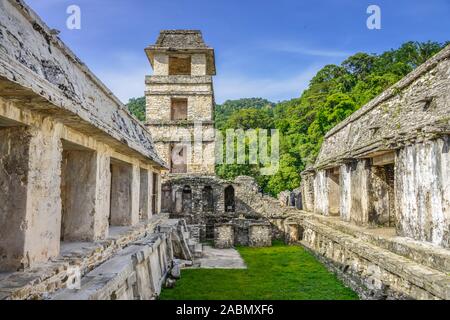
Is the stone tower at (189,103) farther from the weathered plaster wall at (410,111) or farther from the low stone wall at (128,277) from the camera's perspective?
the low stone wall at (128,277)

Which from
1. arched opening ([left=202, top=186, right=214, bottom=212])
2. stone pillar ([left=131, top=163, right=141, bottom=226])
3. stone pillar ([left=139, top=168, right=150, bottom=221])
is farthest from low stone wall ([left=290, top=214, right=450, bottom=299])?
arched opening ([left=202, top=186, right=214, bottom=212])

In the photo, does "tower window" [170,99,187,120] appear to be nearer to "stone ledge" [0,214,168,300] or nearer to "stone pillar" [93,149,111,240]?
"stone pillar" [93,149,111,240]

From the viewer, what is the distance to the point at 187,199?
58.9 ft

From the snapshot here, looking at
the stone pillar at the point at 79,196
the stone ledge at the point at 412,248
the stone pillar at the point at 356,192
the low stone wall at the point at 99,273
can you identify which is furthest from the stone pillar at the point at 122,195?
the stone pillar at the point at 356,192

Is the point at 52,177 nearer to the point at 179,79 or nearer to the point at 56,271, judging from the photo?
the point at 56,271

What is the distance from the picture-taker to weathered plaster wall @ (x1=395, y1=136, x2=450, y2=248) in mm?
5977

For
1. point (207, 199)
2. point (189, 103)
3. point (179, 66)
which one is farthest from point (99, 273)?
point (179, 66)

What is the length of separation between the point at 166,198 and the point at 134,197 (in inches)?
371

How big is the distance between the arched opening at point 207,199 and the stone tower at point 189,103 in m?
1.03

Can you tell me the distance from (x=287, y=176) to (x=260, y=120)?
10.5 meters

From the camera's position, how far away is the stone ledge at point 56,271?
336 cm

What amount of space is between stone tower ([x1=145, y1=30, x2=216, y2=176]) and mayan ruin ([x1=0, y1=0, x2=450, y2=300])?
5624 mm

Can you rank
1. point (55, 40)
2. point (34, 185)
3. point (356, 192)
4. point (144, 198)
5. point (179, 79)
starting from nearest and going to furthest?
point (34, 185), point (55, 40), point (356, 192), point (144, 198), point (179, 79)
